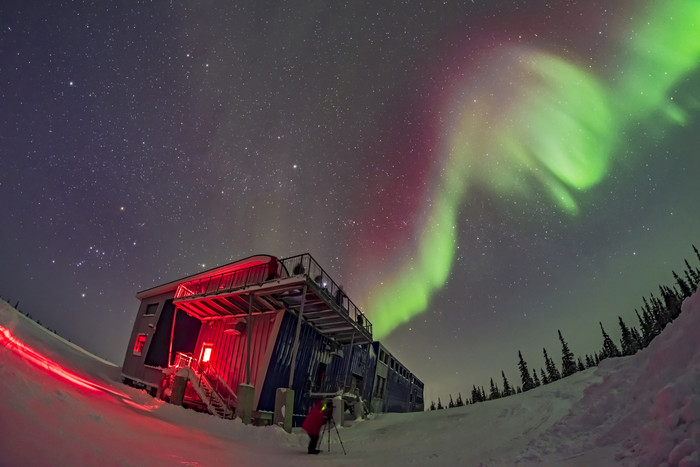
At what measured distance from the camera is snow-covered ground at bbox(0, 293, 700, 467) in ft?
11.1

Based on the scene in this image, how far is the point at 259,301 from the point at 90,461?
1464cm

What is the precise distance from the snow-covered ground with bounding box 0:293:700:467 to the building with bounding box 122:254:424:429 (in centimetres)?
501

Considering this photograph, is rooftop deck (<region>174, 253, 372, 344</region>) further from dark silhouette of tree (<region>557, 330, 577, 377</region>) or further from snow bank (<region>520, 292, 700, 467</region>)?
dark silhouette of tree (<region>557, 330, 577, 377</region>)

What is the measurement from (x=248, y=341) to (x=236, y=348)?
3449 millimetres

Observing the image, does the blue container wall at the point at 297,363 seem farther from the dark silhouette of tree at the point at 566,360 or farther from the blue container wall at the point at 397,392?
the dark silhouette of tree at the point at 566,360

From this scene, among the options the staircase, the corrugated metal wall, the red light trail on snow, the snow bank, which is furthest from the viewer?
the corrugated metal wall

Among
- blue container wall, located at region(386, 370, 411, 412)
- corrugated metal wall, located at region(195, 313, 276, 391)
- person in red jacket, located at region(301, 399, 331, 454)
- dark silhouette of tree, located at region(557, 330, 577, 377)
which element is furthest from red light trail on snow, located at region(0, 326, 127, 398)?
dark silhouette of tree, located at region(557, 330, 577, 377)

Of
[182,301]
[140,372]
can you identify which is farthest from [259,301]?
[140,372]

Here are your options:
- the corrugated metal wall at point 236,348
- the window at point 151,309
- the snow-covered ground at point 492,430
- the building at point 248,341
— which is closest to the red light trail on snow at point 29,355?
the snow-covered ground at point 492,430

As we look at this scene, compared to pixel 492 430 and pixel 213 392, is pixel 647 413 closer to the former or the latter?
pixel 492 430

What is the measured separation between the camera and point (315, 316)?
18719mm

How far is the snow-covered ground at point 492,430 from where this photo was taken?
3.38 m

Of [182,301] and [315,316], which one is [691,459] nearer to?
[315,316]

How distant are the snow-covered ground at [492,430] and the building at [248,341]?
197 inches
